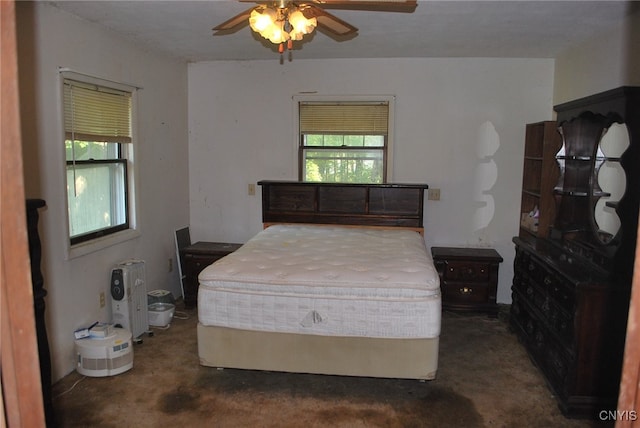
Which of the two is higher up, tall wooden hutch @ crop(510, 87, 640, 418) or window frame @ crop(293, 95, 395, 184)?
window frame @ crop(293, 95, 395, 184)

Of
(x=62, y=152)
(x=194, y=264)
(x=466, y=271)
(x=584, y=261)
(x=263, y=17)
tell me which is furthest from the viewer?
(x=194, y=264)

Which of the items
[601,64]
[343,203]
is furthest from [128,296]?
[601,64]

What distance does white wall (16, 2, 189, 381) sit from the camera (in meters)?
3.00

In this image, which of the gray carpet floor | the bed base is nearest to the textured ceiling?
the bed base

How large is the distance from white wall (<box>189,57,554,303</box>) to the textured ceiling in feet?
0.73

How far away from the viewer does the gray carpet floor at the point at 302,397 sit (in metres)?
2.76

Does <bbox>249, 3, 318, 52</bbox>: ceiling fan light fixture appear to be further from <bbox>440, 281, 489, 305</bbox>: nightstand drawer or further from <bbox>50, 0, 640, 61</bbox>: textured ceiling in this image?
<bbox>440, 281, 489, 305</bbox>: nightstand drawer

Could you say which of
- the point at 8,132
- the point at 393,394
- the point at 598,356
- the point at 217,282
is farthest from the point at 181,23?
the point at 598,356

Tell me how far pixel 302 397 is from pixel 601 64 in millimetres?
3184

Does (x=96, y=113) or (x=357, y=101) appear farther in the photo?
(x=357, y=101)

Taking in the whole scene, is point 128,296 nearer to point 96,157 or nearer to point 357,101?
point 96,157

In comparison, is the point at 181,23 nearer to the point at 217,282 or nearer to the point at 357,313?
the point at 217,282

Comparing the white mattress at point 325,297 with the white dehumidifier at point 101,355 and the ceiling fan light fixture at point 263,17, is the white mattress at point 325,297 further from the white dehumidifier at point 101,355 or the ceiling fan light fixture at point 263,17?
the ceiling fan light fixture at point 263,17

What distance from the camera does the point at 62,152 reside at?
322 centimetres
